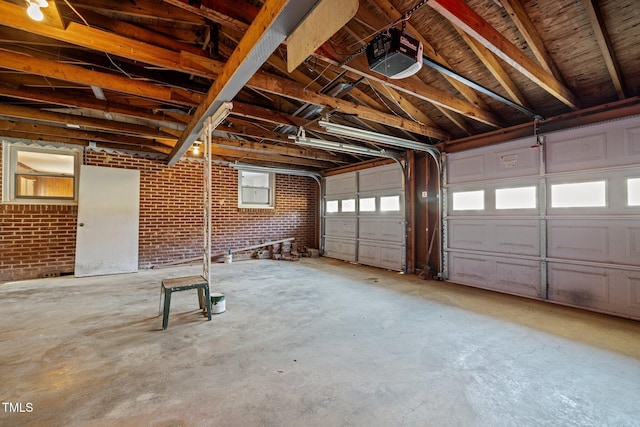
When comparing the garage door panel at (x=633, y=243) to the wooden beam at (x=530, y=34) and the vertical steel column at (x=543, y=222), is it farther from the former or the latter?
the wooden beam at (x=530, y=34)

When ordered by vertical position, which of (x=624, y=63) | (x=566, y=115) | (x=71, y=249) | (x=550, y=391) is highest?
(x=624, y=63)

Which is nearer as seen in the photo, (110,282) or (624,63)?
(624,63)

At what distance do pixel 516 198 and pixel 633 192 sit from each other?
→ 1.26 metres

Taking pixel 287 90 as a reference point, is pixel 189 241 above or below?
below

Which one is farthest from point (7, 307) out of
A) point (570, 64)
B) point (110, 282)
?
point (570, 64)

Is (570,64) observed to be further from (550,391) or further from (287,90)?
(550,391)

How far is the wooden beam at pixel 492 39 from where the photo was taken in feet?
6.43

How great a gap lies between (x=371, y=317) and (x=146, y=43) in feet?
12.1

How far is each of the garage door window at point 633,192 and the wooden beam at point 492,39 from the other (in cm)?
127

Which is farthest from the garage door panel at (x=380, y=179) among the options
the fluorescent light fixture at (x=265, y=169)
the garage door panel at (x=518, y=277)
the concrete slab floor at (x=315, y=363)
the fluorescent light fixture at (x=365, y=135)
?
the concrete slab floor at (x=315, y=363)

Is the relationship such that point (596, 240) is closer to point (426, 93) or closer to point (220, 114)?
point (426, 93)

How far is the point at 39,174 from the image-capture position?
5.36m

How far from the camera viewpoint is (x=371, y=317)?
11.1 feet

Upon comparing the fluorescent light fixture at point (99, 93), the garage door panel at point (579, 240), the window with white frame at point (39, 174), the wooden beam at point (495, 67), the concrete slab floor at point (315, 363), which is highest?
the wooden beam at point (495, 67)
